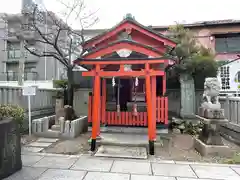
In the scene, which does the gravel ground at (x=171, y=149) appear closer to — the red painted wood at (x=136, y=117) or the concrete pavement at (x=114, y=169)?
the concrete pavement at (x=114, y=169)

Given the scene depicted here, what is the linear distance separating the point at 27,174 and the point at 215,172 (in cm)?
426

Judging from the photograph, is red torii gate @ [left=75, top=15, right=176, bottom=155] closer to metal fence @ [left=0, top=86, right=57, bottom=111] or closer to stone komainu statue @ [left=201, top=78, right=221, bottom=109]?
stone komainu statue @ [left=201, top=78, right=221, bottom=109]

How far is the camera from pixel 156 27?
15.3 meters

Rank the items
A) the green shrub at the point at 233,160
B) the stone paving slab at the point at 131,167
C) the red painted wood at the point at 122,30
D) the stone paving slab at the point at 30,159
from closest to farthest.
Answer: the stone paving slab at the point at 131,167 → the stone paving slab at the point at 30,159 → the green shrub at the point at 233,160 → the red painted wood at the point at 122,30

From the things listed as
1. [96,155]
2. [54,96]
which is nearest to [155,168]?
→ [96,155]

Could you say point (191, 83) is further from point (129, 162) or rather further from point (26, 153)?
point (26, 153)

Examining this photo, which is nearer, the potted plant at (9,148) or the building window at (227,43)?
the potted plant at (9,148)

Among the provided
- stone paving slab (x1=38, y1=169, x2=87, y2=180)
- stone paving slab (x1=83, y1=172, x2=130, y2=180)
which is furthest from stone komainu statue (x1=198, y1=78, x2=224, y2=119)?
stone paving slab (x1=38, y1=169, x2=87, y2=180)

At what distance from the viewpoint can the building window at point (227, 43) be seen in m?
15.3

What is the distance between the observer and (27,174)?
4.05 m

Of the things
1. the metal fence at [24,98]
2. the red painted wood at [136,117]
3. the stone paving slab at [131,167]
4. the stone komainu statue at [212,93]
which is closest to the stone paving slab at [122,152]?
the stone paving slab at [131,167]

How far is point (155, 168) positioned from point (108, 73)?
2995 millimetres

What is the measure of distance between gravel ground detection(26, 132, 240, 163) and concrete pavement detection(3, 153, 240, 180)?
45 cm

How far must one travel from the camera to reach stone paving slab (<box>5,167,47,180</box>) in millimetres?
3876
